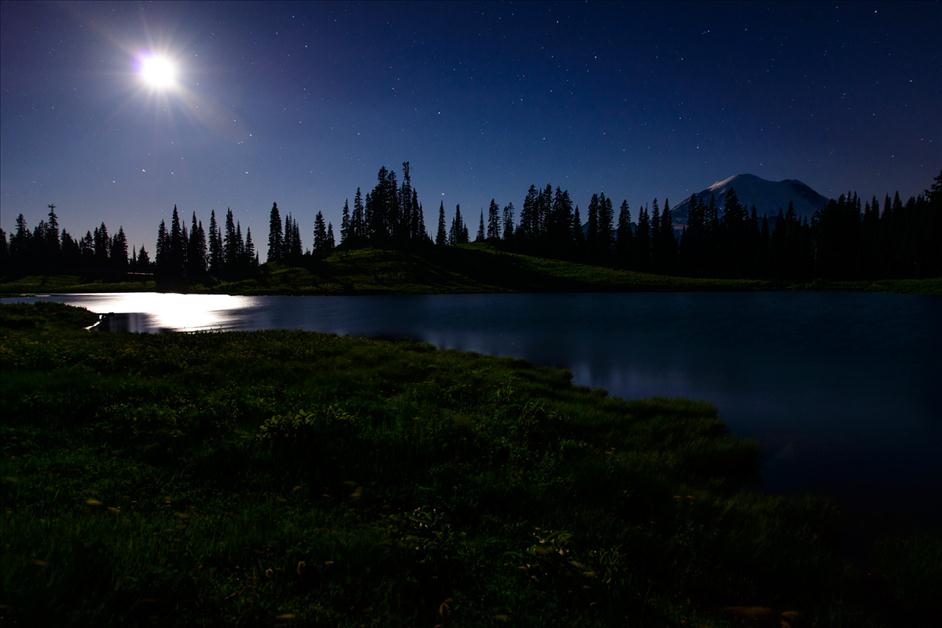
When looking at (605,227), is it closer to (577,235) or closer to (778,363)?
(577,235)

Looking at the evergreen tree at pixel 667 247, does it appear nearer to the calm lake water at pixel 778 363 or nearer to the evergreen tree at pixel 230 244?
the calm lake water at pixel 778 363

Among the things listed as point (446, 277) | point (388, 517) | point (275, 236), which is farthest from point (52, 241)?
point (388, 517)

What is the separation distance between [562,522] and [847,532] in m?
5.96

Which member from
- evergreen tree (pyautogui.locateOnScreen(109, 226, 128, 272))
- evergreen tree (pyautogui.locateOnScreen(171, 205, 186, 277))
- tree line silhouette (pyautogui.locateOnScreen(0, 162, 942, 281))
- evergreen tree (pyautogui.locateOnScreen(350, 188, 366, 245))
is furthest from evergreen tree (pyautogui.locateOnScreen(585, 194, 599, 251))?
evergreen tree (pyautogui.locateOnScreen(109, 226, 128, 272))

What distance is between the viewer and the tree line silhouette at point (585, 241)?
412 ft

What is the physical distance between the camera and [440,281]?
119 metres

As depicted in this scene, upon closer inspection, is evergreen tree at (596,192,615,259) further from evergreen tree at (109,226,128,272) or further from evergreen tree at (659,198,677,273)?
evergreen tree at (109,226,128,272)

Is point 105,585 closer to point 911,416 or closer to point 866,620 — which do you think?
point 866,620

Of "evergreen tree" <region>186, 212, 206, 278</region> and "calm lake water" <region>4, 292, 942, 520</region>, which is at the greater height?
"evergreen tree" <region>186, 212, 206, 278</region>

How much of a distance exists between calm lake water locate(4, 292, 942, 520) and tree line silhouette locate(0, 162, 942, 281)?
74686 millimetres

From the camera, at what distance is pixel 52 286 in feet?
438

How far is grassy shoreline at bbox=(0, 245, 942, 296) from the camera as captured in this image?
108188 mm

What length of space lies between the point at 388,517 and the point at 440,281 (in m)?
112

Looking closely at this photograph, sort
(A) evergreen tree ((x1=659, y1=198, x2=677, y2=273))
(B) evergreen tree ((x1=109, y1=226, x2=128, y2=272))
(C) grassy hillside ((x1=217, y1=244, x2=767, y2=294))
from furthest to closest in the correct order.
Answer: (B) evergreen tree ((x1=109, y1=226, x2=128, y2=272))
(A) evergreen tree ((x1=659, y1=198, x2=677, y2=273))
(C) grassy hillside ((x1=217, y1=244, x2=767, y2=294))
